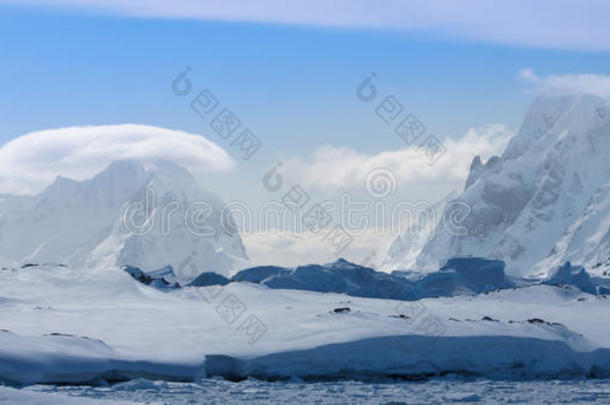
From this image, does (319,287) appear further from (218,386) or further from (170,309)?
(218,386)

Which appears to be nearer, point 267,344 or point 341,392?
point 341,392

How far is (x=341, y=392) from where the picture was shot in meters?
23.1

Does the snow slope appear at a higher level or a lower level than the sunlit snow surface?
higher

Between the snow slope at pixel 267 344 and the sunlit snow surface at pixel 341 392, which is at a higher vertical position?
the snow slope at pixel 267 344

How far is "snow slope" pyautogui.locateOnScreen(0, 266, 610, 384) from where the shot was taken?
24.0 metres

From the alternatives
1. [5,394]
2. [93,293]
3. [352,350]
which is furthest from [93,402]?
[93,293]

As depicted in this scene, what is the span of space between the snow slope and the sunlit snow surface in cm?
86

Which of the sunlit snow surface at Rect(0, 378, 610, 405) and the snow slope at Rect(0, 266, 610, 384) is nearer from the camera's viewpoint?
the sunlit snow surface at Rect(0, 378, 610, 405)

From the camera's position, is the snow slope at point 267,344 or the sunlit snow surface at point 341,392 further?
the snow slope at point 267,344

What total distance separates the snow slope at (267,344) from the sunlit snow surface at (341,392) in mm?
861

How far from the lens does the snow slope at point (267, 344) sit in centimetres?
2395

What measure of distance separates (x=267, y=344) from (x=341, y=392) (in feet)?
14.2

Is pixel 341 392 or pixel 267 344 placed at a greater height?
pixel 267 344

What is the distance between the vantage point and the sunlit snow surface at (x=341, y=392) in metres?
21.3
